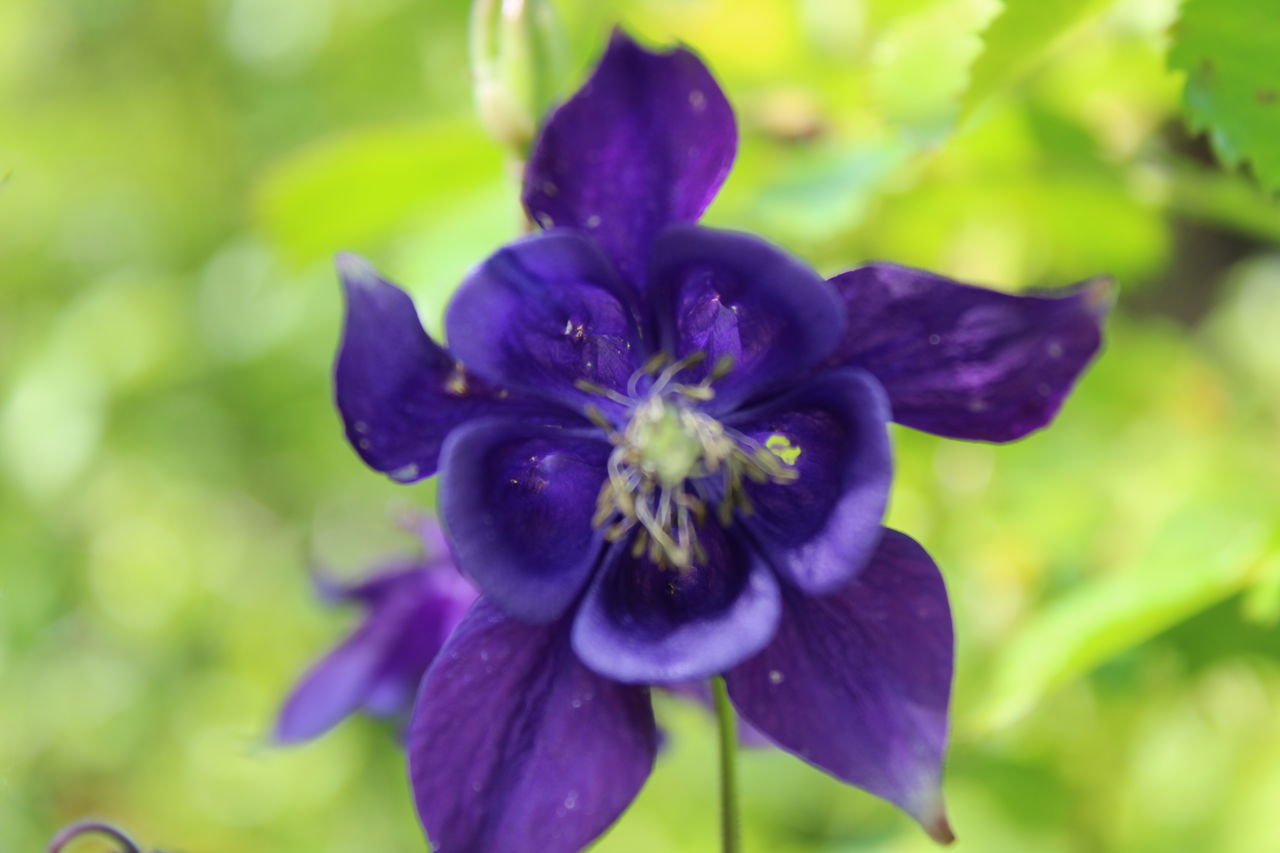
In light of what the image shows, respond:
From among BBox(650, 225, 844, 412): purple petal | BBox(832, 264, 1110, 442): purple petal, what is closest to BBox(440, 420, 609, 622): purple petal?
BBox(650, 225, 844, 412): purple petal

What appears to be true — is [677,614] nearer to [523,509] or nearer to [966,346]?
[523,509]

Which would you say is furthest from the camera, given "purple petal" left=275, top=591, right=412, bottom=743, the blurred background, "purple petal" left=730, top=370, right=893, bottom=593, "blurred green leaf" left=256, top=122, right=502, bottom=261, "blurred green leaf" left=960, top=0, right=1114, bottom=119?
"blurred green leaf" left=256, top=122, right=502, bottom=261

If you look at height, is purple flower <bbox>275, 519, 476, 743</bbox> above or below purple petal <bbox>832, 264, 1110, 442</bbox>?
below

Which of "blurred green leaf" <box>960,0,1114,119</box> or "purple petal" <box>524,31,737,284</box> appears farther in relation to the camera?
"blurred green leaf" <box>960,0,1114,119</box>

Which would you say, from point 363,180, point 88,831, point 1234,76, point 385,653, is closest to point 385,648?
point 385,653

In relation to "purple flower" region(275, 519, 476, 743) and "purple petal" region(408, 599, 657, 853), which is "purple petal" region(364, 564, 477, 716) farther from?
"purple petal" region(408, 599, 657, 853)

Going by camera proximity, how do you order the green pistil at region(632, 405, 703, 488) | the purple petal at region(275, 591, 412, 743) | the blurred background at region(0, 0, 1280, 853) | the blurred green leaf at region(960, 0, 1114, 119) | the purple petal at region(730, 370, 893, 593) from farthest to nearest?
the blurred background at region(0, 0, 1280, 853), the purple petal at region(275, 591, 412, 743), the blurred green leaf at region(960, 0, 1114, 119), the green pistil at region(632, 405, 703, 488), the purple petal at region(730, 370, 893, 593)
